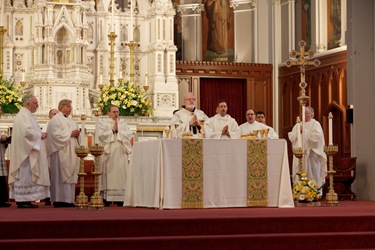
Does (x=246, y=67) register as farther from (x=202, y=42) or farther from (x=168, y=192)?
(x=168, y=192)

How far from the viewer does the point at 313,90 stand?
19.1 meters

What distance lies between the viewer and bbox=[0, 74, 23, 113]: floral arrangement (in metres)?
16.3

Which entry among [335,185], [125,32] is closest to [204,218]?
[335,185]

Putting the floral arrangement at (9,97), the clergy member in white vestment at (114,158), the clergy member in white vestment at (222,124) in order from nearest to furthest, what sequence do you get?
the clergy member in white vestment at (222,124)
the clergy member in white vestment at (114,158)
the floral arrangement at (9,97)

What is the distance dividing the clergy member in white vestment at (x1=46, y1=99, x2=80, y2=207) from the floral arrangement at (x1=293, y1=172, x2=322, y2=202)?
335cm

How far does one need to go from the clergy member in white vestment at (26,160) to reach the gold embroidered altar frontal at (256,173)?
307 cm

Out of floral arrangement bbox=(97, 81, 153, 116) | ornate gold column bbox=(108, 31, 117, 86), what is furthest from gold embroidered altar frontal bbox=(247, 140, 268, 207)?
ornate gold column bbox=(108, 31, 117, 86)

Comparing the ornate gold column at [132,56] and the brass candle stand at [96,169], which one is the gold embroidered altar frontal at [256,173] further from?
the ornate gold column at [132,56]

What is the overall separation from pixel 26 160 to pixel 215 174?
2.89 m

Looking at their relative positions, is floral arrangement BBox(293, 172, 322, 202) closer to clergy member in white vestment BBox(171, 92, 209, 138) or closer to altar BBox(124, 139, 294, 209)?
altar BBox(124, 139, 294, 209)

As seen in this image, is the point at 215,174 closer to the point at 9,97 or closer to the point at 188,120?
the point at 188,120

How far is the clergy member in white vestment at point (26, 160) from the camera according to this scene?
12344 millimetres

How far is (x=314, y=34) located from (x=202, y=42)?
2995mm

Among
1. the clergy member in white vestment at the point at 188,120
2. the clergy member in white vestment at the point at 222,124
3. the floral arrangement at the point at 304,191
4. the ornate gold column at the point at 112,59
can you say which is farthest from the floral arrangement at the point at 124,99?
the floral arrangement at the point at 304,191
